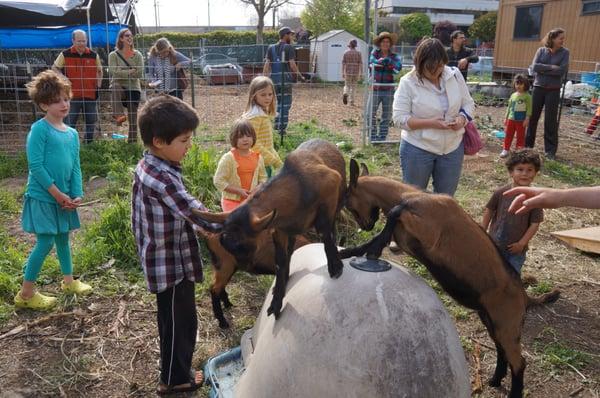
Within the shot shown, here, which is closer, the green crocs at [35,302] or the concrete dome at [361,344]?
the concrete dome at [361,344]

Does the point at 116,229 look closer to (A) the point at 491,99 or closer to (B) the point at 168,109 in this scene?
(B) the point at 168,109

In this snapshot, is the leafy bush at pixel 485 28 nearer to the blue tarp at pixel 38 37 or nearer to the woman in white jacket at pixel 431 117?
the blue tarp at pixel 38 37

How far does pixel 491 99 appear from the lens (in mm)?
18953

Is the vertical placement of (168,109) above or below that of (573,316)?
above

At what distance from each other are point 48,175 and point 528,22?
2223 centimetres

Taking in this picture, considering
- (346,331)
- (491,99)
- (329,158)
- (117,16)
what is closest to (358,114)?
(491,99)

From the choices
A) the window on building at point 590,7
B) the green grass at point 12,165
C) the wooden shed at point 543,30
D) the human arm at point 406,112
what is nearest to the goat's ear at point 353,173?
the human arm at point 406,112

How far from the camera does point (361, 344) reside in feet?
7.56

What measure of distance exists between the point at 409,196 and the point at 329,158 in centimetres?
64

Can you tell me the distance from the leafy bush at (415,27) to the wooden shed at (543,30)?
24784mm

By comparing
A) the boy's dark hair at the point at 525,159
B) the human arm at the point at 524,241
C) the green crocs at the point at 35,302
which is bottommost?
the green crocs at the point at 35,302

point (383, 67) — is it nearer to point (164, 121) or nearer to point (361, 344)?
point (164, 121)

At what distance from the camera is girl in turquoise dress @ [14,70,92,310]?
4.25 meters

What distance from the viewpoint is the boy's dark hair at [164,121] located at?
3.11 meters
